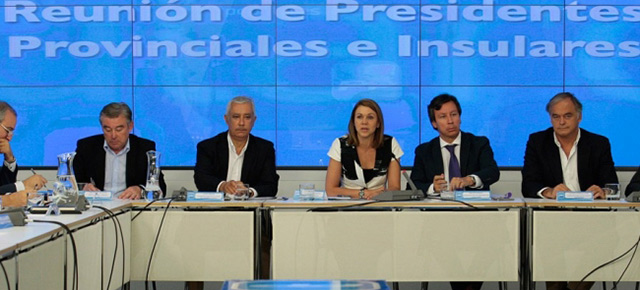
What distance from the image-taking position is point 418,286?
549 centimetres

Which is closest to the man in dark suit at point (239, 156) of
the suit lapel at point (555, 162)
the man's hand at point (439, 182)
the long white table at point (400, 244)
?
the long white table at point (400, 244)

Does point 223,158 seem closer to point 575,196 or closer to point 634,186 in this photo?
point 575,196

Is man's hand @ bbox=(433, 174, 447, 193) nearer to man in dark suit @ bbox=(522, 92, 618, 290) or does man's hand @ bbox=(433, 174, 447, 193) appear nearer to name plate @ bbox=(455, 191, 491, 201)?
name plate @ bbox=(455, 191, 491, 201)

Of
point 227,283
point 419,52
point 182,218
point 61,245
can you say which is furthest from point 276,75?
point 227,283

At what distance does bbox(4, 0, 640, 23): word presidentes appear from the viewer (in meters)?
5.55

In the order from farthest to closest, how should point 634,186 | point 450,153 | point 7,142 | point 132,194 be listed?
point 450,153 → point 634,186 → point 7,142 → point 132,194

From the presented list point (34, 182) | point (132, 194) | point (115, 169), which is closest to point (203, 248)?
point (132, 194)

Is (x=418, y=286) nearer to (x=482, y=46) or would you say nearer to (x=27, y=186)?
(x=482, y=46)

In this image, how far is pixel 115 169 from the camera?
4840 mm

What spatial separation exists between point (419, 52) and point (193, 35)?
1.53m

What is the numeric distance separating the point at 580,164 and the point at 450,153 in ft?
2.36

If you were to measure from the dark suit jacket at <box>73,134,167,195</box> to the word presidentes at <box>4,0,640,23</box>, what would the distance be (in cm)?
114

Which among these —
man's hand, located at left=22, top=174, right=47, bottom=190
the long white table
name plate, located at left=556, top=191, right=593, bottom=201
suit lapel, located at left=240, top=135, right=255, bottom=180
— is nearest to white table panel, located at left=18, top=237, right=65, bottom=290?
man's hand, located at left=22, top=174, right=47, bottom=190

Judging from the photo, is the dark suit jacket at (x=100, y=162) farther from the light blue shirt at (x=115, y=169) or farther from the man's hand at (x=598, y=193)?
the man's hand at (x=598, y=193)
